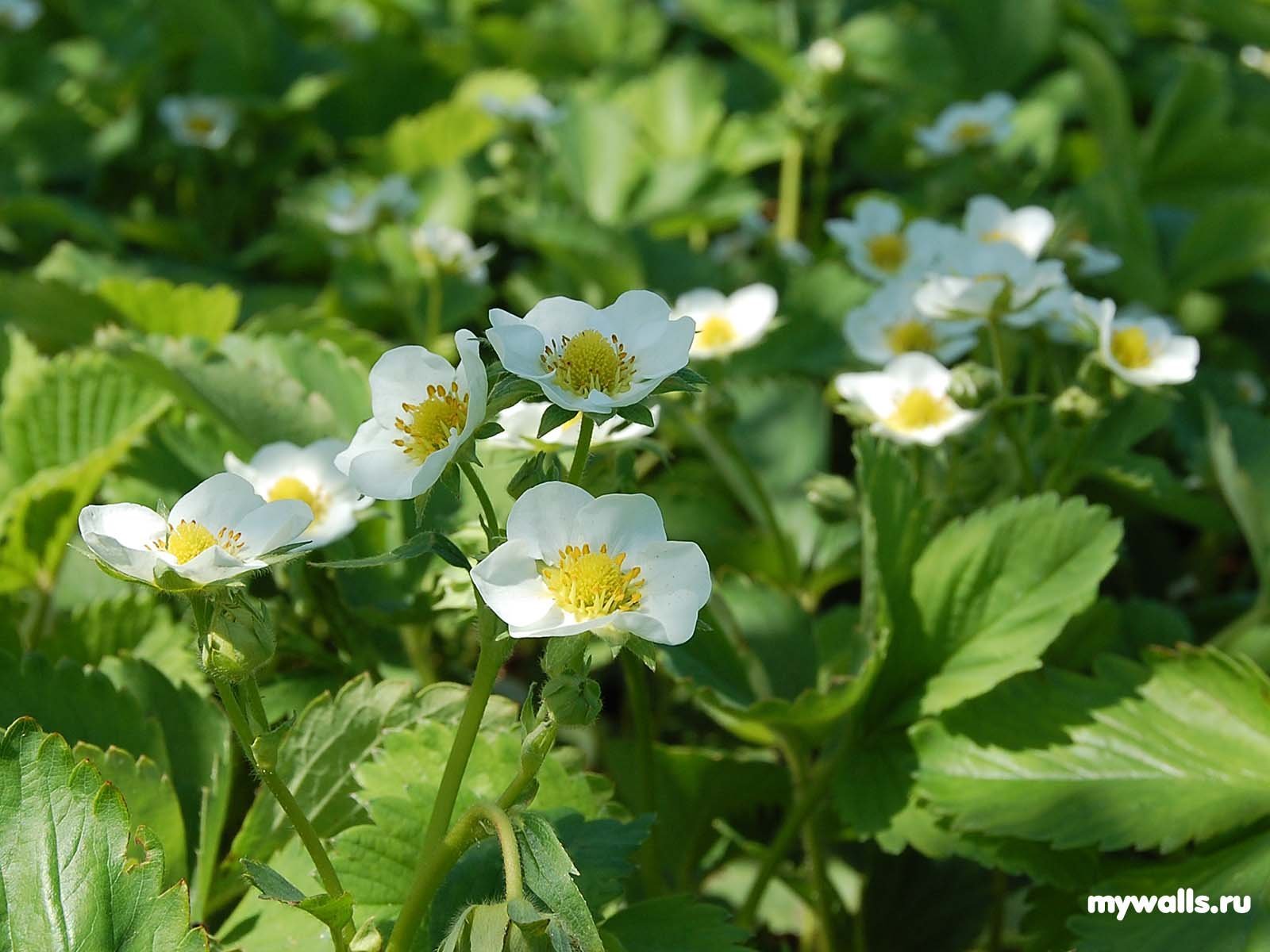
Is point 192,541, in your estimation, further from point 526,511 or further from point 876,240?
point 876,240

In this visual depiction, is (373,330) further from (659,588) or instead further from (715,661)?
(659,588)

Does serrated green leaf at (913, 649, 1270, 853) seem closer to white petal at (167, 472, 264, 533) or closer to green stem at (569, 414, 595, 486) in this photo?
green stem at (569, 414, 595, 486)

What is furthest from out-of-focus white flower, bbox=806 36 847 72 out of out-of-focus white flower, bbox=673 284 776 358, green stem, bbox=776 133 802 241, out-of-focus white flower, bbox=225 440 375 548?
out-of-focus white flower, bbox=225 440 375 548

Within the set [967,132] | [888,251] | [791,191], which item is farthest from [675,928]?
[791,191]

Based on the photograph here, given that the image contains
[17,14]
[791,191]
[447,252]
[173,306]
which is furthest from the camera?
[17,14]

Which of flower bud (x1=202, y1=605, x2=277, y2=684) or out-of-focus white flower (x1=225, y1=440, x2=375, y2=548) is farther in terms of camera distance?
out-of-focus white flower (x1=225, y1=440, x2=375, y2=548)

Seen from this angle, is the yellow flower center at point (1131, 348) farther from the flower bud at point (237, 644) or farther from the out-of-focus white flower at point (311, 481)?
the flower bud at point (237, 644)
